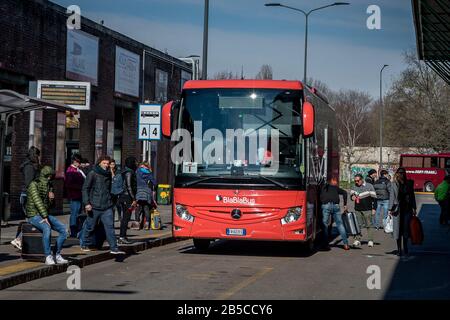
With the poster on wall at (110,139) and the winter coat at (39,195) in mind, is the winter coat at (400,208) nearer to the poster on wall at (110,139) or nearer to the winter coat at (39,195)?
the winter coat at (39,195)

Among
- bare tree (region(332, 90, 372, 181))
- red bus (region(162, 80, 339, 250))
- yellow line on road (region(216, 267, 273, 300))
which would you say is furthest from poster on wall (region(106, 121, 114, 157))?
bare tree (region(332, 90, 372, 181))

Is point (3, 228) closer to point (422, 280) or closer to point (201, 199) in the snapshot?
point (201, 199)

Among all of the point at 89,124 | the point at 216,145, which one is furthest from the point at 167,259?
the point at 89,124

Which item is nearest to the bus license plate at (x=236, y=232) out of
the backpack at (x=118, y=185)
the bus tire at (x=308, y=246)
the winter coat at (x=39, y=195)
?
the bus tire at (x=308, y=246)

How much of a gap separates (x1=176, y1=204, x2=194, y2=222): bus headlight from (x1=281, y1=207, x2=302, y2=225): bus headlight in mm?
1793

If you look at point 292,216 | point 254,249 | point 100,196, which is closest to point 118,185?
point 100,196

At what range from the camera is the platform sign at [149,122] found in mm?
21781

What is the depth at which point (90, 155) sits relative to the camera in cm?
2850

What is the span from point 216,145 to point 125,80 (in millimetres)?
16481

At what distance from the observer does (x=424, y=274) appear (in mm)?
13852

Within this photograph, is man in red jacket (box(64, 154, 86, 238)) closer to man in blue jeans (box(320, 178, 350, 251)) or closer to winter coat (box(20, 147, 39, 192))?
winter coat (box(20, 147, 39, 192))

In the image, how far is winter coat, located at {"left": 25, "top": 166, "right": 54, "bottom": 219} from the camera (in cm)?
1280

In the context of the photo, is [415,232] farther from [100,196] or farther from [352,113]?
[352,113]
